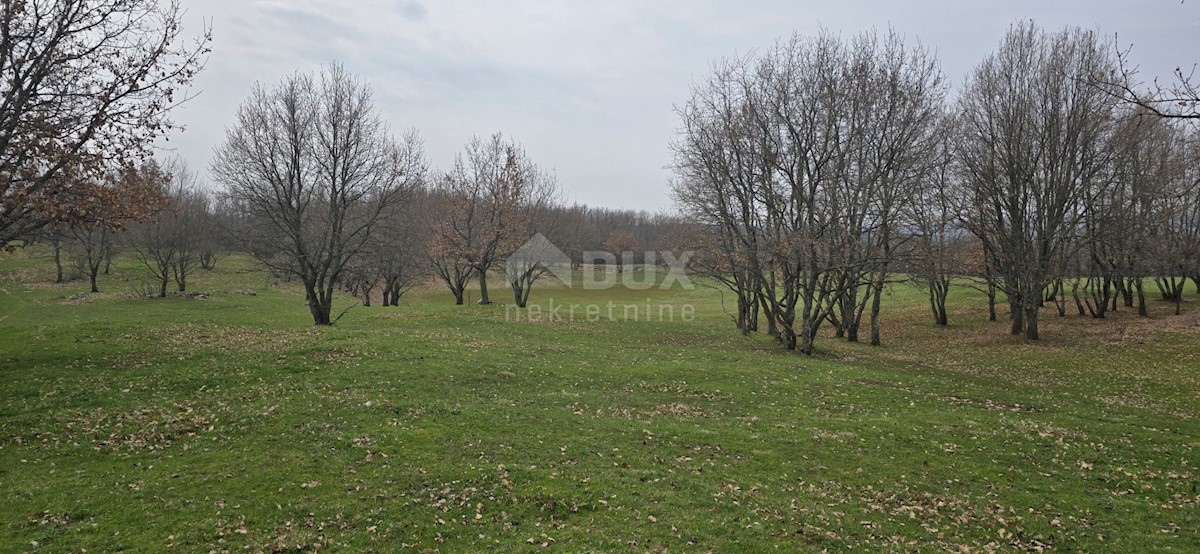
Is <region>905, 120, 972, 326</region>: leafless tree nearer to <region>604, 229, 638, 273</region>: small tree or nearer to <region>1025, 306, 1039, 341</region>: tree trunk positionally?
<region>1025, 306, 1039, 341</region>: tree trunk

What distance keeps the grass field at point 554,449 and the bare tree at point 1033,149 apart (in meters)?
7.66

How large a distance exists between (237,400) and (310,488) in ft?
16.4

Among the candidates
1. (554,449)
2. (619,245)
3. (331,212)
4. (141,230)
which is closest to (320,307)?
(331,212)

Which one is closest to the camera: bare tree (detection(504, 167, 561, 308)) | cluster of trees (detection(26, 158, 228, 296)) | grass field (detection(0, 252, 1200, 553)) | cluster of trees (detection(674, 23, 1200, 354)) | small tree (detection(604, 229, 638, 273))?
grass field (detection(0, 252, 1200, 553))

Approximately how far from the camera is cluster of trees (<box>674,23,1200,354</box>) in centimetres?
2339

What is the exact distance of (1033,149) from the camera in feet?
89.0

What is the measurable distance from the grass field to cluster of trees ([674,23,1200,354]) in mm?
5902

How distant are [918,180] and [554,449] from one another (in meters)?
19.6

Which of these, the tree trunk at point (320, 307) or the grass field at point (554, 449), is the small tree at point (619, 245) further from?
the grass field at point (554, 449)

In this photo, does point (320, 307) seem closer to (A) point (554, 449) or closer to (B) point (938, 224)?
(A) point (554, 449)

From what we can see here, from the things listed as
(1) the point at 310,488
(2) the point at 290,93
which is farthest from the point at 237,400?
(2) the point at 290,93

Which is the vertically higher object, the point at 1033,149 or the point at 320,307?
the point at 1033,149

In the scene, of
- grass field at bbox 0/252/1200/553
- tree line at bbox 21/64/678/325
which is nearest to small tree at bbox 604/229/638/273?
tree line at bbox 21/64/678/325

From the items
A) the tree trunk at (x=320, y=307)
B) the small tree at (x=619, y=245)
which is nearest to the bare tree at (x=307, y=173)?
the tree trunk at (x=320, y=307)
